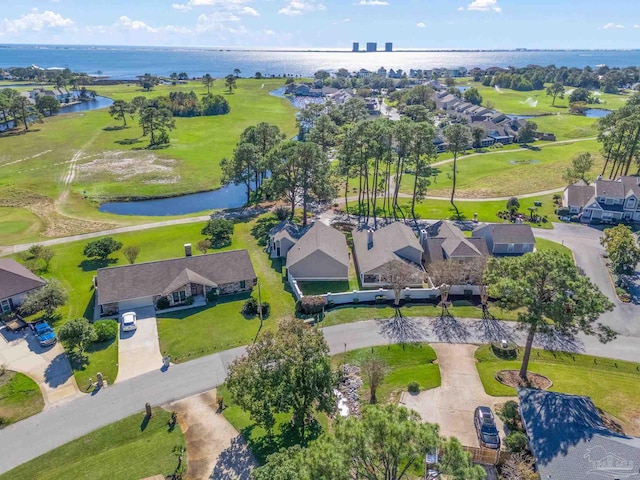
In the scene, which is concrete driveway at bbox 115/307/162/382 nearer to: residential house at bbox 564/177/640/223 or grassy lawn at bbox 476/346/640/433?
grassy lawn at bbox 476/346/640/433

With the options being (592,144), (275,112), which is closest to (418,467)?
(592,144)

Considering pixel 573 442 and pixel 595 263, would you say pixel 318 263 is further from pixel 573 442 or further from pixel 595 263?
pixel 595 263

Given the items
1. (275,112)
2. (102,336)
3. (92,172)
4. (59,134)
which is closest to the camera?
(102,336)

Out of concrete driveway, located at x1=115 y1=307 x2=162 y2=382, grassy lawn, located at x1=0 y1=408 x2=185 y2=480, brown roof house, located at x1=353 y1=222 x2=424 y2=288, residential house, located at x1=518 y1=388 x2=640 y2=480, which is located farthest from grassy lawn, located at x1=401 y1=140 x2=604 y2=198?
grassy lawn, located at x1=0 y1=408 x2=185 y2=480

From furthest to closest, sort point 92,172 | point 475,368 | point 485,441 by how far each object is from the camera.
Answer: point 92,172 < point 475,368 < point 485,441

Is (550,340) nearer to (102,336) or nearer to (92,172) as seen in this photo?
(102,336)

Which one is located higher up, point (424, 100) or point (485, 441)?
point (424, 100)
